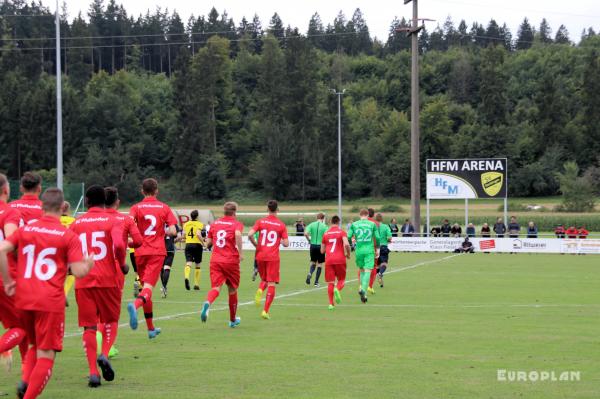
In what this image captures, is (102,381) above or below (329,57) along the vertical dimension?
below

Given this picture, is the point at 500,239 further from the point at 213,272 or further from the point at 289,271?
the point at 213,272

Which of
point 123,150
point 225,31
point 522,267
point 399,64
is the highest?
point 225,31

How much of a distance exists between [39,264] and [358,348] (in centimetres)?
562

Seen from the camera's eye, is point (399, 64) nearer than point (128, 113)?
No

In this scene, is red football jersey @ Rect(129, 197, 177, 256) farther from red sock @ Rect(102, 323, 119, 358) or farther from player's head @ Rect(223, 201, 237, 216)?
red sock @ Rect(102, 323, 119, 358)

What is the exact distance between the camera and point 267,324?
50.2 ft

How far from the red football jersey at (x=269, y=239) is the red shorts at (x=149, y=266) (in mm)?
3480

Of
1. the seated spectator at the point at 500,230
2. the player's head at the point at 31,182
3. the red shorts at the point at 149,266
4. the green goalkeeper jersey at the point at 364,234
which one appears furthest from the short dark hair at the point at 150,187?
the seated spectator at the point at 500,230

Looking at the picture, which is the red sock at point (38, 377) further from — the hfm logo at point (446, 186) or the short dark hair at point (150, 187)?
the hfm logo at point (446, 186)

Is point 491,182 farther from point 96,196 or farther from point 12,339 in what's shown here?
point 12,339

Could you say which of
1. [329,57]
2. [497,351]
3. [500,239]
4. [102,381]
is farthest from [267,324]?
[329,57]

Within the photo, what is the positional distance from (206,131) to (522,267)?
293ft

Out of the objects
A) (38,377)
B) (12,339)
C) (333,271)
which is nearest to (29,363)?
(12,339)

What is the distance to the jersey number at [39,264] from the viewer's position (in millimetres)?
7895
